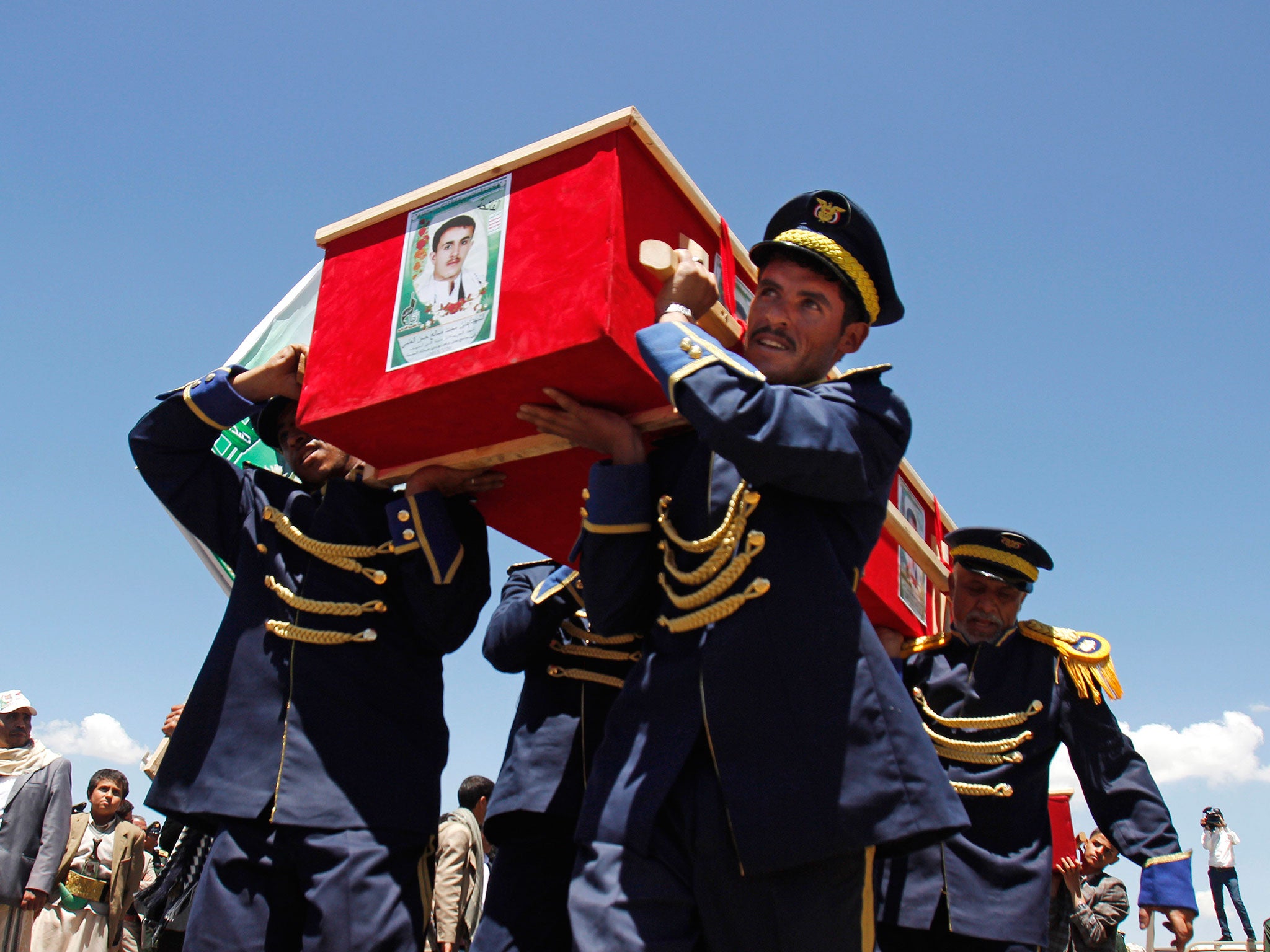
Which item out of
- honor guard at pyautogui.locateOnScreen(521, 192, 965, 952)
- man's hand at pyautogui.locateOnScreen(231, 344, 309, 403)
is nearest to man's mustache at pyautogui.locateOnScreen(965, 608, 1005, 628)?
honor guard at pyautogui.locateOnScreen(521, 192, 965, 952)

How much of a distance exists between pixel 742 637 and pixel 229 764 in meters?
1.45

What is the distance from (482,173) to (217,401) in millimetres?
1084

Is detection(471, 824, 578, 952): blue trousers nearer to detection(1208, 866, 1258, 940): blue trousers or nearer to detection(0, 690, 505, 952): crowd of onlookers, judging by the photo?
detection(0, 690, 505, 952): crowd of onlookers

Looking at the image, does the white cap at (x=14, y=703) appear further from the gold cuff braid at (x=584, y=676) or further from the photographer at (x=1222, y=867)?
the photographer at (x=1222, y=867)

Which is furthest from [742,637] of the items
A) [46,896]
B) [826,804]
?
[46,896]

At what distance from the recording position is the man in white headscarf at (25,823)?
20.8 ft

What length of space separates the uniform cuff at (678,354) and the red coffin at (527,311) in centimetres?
13

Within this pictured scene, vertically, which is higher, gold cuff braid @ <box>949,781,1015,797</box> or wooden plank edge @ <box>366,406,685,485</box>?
wooden plank edge @ <box>366,406,685,485</box>

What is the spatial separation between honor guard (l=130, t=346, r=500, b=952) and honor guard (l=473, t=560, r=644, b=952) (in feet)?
0.97

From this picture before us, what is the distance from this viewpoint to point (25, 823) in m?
6.43

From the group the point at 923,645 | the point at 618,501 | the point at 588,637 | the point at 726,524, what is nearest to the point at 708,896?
the point at 726,524

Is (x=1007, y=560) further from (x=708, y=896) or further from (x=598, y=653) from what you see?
(x=708, y=896)

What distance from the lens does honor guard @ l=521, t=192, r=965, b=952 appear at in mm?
2035

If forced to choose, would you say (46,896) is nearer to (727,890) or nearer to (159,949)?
(159,949)
